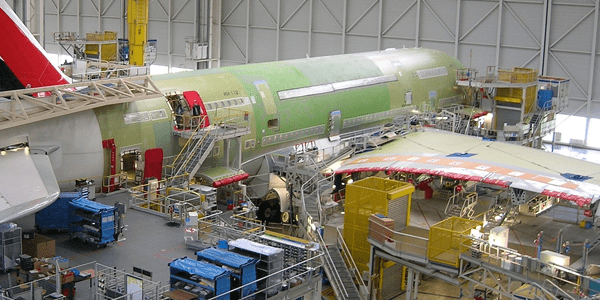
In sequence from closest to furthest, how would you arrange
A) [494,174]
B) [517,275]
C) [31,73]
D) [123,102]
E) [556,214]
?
[517,275]
[31,73]
[123,102]
[494,174]
[556,214]

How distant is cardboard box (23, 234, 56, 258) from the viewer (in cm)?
2278

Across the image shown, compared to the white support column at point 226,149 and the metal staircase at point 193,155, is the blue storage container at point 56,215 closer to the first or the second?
the metal staircase at point 193,155

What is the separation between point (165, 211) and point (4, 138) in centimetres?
601

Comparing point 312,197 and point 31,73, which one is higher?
point 31,73

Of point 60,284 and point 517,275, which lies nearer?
point 60,284

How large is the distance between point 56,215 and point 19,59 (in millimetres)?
5492

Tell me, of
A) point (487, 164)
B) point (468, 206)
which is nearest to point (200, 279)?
point (468, 206)

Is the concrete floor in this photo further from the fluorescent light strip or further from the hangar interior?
the fluorescent light strip

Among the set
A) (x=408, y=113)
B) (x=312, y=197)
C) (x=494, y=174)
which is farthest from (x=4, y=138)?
(x=408, y=113)

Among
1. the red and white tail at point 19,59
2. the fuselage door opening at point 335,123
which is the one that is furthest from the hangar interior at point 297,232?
the fuselage door opening at point 335,123

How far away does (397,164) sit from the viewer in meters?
33.3

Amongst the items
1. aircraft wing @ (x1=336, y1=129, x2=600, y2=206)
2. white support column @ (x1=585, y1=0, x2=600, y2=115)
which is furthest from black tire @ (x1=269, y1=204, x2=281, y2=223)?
white support column @ (x1=585, y1=0, x2=600, y2=115)

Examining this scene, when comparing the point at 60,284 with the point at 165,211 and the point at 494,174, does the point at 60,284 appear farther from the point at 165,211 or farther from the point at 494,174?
the point at 494,174

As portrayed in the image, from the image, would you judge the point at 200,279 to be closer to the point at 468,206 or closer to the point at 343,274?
the point at 343,274
